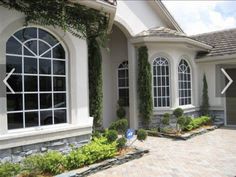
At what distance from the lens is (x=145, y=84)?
13781 millimetres

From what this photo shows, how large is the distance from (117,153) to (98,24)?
4.54 m

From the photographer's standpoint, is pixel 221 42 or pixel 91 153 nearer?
pixel 91 153

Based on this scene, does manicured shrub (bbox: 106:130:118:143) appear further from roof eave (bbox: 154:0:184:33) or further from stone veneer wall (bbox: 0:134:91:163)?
roof eave (bbox: 154:0:184:33)

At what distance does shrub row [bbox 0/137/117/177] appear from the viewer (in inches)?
259

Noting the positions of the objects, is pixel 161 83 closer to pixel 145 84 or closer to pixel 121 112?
pixel 145 84

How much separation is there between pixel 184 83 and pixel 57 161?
1022 centimetres

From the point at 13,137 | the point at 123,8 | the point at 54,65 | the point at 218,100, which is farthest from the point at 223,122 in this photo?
the point at 13,137

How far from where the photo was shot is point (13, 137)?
7.02 meters

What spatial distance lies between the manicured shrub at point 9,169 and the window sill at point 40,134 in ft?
1.91

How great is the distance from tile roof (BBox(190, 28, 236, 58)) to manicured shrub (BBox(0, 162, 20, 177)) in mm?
12931

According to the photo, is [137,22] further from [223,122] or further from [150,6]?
[223,122]

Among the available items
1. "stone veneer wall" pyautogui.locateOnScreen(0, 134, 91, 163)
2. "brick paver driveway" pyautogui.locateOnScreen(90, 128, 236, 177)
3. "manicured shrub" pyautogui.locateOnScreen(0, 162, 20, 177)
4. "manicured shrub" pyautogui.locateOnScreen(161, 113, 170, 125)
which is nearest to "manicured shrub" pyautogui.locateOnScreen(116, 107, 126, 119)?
"manicured shrub" pyautogui.locateOnScreen(161, 113, 170, 125)

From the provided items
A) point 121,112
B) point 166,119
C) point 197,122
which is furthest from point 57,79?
point 197,122

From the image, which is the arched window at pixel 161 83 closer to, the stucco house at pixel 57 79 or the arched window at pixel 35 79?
the stucco house at pixel 57 79
